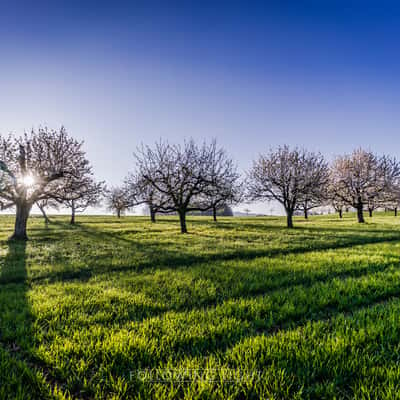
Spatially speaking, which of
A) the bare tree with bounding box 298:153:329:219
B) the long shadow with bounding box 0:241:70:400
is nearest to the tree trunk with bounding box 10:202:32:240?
the long shadow with bounding box 0:241:70:400

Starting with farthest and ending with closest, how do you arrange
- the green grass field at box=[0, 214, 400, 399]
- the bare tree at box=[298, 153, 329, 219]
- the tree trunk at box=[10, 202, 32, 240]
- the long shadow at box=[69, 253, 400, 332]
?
the bare tree at box=[298, 153, 329, 219]
the tree trunk at box=[10, 202, 32, 240]
the long shadow at box=[69, 253, 400, 332]
the green grass field at box=[0, 214, 400, 399]

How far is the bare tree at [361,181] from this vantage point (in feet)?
114

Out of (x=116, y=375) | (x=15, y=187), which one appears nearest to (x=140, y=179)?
(x=15, y=187)

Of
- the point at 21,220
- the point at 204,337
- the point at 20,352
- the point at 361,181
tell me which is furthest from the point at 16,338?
the point at 361,181

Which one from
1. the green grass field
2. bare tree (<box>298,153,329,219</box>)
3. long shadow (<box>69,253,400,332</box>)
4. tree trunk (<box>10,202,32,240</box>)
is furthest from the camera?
bare tree (<box>298,153,329,219</box>)

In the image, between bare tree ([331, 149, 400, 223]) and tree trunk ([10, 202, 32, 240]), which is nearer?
tree trunk ([10, 202, 32, 240])

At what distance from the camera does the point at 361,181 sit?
116 ft

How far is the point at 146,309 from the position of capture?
4.62 m

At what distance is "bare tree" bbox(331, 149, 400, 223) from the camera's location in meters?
34.6

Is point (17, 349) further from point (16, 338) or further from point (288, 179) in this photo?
point (288, 179)

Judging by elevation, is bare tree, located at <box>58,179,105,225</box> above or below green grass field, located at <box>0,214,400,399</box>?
above

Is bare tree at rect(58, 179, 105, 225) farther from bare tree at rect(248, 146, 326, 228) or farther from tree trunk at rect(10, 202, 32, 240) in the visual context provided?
bare tree at rect(248, 146, 326, 228)

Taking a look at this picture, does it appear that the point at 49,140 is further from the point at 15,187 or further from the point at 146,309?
the point at 146,309

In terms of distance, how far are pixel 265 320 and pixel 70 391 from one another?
3.08 m
